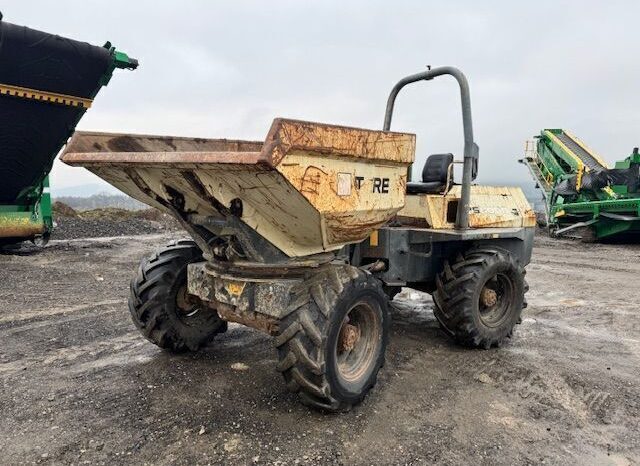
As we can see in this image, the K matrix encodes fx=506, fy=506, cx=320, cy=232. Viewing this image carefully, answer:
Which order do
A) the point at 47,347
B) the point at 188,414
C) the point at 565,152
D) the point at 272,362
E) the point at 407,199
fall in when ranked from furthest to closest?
the point at 565,152, the point at 407,199, the point at 47,347, the point at 272,362, the point at 188,414

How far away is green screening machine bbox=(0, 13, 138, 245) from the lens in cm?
642

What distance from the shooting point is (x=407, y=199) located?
4.24m

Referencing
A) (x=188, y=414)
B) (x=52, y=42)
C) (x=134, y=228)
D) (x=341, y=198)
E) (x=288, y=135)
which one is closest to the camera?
(x=288, y=135)

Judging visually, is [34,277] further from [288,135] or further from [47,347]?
[288,135]

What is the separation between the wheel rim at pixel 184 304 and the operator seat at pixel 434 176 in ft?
6.48

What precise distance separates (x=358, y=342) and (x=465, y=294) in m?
1.15

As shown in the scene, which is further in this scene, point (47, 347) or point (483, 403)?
point (47, 347)

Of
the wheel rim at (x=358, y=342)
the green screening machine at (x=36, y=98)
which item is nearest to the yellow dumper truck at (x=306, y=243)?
the wheel rim at (x=358, y=342)

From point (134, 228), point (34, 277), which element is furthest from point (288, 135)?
point (134, 228)

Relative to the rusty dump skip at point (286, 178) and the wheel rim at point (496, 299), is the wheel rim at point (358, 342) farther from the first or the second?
the wheel rim at point (496, 299)

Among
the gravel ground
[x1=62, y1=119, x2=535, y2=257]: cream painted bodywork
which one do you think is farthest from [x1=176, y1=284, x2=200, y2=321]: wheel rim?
the gravel ground

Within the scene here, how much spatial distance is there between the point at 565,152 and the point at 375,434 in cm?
1341

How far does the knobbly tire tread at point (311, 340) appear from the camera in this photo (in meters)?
2.68

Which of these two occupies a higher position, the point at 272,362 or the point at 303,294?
the point at 303,294
